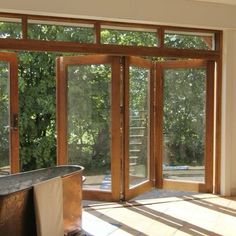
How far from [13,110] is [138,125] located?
1.80 meters

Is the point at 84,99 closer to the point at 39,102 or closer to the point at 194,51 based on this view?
the point at 194,51

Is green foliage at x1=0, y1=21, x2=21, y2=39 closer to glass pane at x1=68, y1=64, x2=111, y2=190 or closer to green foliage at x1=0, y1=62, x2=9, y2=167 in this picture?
green foliage at x1=0, y1=62, x2=9, y2=167

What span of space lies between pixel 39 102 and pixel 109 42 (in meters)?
Result: 2.85

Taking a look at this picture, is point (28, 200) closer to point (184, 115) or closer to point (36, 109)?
point (184, 115)

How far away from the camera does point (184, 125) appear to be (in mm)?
5742

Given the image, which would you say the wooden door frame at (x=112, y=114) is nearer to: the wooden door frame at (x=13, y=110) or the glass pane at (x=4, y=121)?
the wooden door frame at (x=13, y=110)

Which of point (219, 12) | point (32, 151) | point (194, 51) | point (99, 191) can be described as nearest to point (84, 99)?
point (99, 191)

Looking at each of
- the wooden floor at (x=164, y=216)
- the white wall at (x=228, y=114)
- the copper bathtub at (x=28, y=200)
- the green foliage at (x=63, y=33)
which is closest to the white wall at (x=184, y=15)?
the white wall at (x=228, y=114)

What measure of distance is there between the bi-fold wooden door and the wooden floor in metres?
0.27

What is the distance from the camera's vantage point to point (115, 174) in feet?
16.9

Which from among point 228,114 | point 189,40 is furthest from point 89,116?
point 228,114

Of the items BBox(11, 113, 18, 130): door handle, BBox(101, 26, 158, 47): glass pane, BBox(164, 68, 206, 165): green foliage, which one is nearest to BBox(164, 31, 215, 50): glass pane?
BBox(101, 26, 158, 47): glass pane

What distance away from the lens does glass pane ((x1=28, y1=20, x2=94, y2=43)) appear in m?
4.77

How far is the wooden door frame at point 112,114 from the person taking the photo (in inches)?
201
